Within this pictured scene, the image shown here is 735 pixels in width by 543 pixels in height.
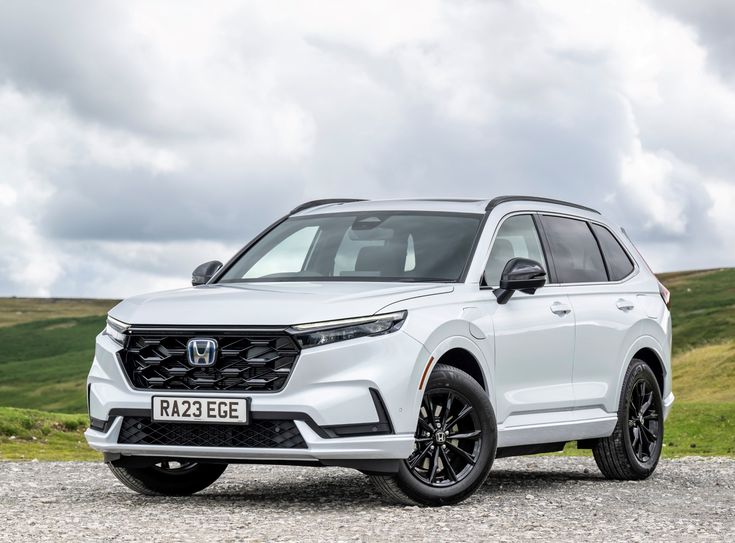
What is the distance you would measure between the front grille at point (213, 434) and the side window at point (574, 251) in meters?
3.47

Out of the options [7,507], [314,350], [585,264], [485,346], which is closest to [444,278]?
[485,346]

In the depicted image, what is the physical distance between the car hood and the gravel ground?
1.36 metres

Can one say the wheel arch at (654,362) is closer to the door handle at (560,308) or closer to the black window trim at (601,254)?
the black window trim at (601,254)

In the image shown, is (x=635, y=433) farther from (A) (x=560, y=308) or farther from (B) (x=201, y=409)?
(B) (x=201, y=409)

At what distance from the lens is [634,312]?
12.0 meters

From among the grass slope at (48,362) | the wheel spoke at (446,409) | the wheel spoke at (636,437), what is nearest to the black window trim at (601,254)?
the wheel spoke at (636,437)

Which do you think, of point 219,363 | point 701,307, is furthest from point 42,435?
point 701,307

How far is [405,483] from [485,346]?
1.32m

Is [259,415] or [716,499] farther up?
[259,415]

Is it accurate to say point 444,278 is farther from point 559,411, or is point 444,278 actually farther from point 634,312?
point 634,312

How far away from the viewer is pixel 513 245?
10.6 meters

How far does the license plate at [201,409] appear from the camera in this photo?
28.0 feet

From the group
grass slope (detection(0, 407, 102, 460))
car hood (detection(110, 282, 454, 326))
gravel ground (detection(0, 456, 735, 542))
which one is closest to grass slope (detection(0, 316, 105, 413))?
grass slope (detection(0, 407, 102, 460))

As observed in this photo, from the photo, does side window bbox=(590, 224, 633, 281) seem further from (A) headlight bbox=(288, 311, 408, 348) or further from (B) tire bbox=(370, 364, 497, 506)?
(A) headlight bbox=(288, 311, 408, 348)
